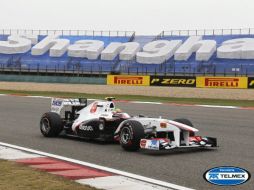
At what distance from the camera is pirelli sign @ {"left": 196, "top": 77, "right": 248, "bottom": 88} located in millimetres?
29188

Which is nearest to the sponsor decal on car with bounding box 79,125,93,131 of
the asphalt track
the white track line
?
the asphalt track

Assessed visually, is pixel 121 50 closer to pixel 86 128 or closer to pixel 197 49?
pixel 197 49

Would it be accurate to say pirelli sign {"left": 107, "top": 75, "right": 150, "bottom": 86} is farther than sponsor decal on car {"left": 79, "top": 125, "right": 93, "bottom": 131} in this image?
Yes

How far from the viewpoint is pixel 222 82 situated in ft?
98.0

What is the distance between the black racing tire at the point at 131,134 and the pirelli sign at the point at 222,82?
68.7 ft

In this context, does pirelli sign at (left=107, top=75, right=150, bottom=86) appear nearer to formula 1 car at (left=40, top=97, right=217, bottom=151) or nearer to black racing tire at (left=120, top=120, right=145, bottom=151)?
formula 1 car at (left=40, top=97, right=217, bottom=151)

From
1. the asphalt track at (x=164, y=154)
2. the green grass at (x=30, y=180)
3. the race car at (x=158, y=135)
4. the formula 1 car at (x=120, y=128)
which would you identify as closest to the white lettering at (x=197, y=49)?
the asphalt track at (x=164, y=154)

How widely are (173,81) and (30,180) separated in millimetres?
25624

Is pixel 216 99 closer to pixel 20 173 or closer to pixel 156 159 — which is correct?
pixel 156 159

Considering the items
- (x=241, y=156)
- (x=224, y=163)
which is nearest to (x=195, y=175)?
(x=224, y=163)

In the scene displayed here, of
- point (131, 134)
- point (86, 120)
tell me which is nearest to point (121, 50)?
point (86, 120)

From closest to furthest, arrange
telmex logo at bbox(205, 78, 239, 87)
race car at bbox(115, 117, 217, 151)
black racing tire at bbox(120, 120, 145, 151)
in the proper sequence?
1. race car at bbox(115, 117, 217, 151)
2. black racing tire at bbox(120, 120, 145, 151)
3. telmex logo at bbox(205, 78, 239, 87)

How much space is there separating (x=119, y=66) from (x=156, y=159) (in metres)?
41.9

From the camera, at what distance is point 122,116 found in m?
10.2
